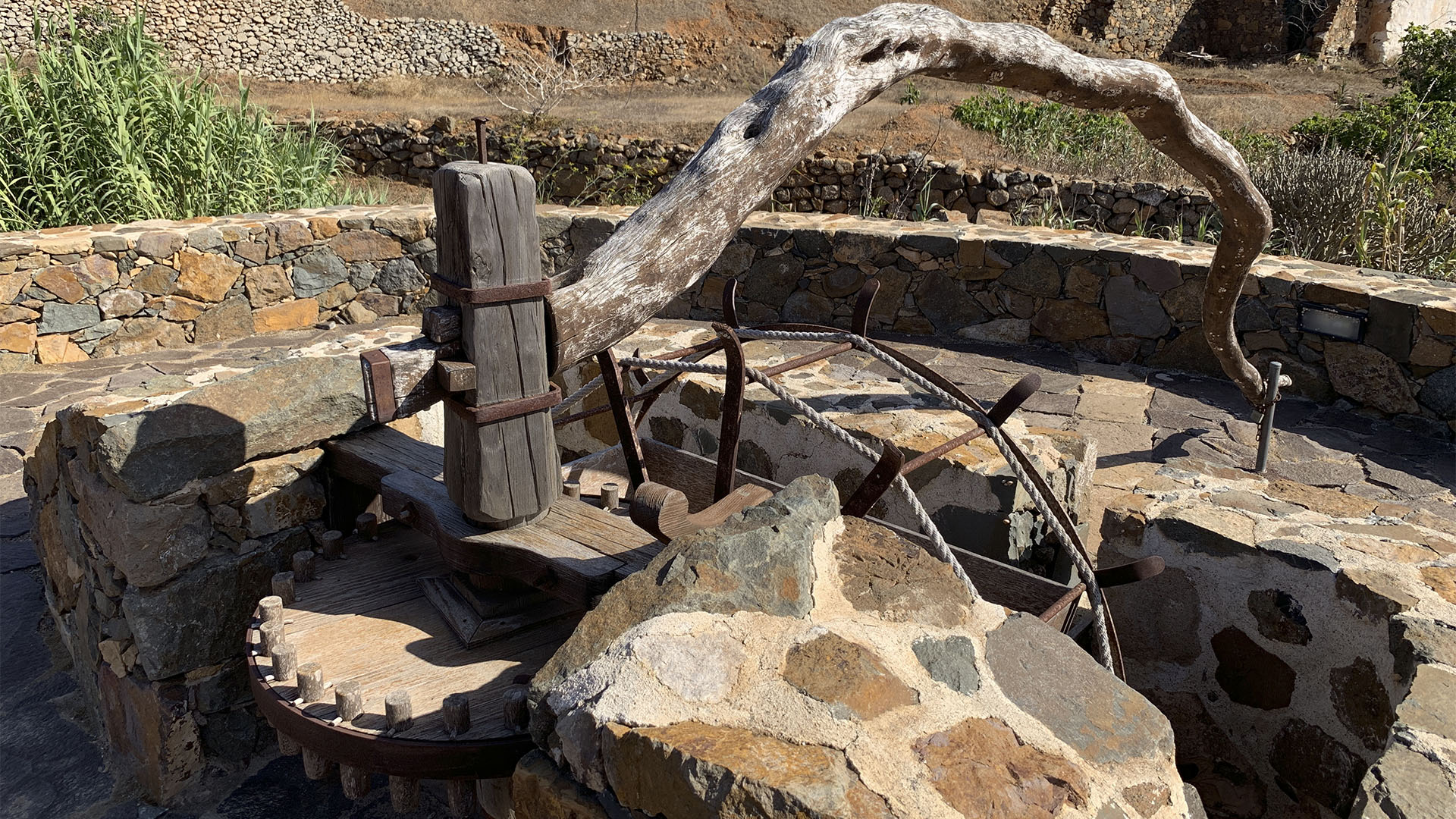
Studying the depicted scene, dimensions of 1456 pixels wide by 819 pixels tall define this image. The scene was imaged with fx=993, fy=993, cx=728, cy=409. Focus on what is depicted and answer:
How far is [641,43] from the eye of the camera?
65.2ft

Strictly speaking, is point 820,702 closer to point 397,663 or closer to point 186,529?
point 397,663

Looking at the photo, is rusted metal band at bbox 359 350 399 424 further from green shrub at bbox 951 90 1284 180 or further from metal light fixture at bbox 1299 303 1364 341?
green shrub at bbox 951 90 1284 180

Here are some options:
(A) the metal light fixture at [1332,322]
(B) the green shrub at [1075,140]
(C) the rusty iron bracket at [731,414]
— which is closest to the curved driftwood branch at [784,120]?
(C) the rusty iron bracket at [731,414]

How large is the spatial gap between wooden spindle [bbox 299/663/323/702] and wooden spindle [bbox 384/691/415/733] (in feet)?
0.66

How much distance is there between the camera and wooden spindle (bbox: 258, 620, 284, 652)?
2.26 m

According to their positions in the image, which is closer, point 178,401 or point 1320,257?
point 178,401

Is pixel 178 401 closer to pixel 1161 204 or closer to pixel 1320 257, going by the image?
pixel 1320 257

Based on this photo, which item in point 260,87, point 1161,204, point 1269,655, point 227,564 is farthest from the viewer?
point 260,87

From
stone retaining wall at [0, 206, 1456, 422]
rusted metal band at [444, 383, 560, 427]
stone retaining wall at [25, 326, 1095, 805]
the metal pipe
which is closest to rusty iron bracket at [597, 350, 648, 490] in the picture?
rusted metal band at [444, 383, 560, 427]

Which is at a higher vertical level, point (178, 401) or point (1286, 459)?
point (178, 401)

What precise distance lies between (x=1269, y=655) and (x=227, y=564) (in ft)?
10.4

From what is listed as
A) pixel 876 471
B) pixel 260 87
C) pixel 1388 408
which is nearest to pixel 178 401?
pixel 876 471

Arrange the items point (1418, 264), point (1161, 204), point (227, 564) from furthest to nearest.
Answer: point (1161, 204) < point (1418, 264) < point (227, 564)

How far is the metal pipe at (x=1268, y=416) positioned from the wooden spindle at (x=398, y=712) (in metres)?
3.21
